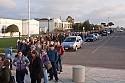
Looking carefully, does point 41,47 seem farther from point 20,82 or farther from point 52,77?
point 20,82

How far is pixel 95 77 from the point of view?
12.4m

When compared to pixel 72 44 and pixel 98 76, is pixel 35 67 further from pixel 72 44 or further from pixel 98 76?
pixel 72 44

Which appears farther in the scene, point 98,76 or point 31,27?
point 31,27

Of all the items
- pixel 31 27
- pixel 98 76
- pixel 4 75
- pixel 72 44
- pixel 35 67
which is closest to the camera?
pixel 4 75

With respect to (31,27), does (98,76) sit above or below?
below

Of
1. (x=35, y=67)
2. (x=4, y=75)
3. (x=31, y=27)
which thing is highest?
(x=31, y=27)

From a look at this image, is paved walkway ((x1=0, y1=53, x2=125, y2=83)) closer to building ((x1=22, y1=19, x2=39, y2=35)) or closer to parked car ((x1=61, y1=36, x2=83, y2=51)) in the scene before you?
parked car ((x1=61, y1=36, x2=83, y2=51))

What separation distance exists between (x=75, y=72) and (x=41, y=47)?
2718 millimetres

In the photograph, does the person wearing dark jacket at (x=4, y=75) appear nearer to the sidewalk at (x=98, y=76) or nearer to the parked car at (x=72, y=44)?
the sidewalk at (x=98, y=76)

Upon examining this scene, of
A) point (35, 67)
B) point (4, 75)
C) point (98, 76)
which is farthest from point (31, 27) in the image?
point (4, 75)

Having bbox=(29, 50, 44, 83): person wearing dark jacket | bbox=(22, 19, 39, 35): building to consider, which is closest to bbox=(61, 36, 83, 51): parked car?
bbox=(29, 50, 44, 83): person wearing dark jacket

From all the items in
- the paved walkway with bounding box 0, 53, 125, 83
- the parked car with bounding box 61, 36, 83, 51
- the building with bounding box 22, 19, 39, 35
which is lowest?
the paved walkway with bounding box 0, 53, 125, 83

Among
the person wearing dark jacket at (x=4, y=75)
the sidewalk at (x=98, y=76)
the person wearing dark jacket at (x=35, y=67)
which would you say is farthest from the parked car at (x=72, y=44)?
the person wearing dark jacket at (x=4, y=75)

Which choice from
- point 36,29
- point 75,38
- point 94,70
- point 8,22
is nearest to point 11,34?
point 8,22
